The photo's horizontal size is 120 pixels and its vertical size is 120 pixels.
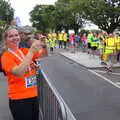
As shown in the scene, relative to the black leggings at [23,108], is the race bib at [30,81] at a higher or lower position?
higher

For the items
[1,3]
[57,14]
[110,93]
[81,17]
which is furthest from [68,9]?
[110,93]

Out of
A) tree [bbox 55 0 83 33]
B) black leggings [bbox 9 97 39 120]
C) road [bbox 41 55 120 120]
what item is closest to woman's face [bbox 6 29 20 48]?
black leggings [bbox 9 97 39 120]

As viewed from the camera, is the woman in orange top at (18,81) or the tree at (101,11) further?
the tree at (101,11)

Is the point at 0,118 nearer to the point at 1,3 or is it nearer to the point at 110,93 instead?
the point at 110,93

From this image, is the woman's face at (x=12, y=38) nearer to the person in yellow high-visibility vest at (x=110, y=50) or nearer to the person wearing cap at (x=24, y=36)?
the person wearing cap at (x=24, y=36)

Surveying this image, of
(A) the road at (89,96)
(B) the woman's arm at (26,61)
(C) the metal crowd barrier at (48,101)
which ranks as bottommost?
(A) the road at (89,96)

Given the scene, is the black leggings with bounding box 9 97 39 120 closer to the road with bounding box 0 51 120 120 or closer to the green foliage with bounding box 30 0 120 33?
the road with bounding box 0 51 120 120

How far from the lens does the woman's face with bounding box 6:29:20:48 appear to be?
4.65 meters

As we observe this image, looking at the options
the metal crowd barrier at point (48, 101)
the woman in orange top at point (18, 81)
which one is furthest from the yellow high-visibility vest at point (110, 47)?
the woman in orange top at point (18, 81)

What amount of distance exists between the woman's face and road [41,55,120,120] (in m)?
4.72

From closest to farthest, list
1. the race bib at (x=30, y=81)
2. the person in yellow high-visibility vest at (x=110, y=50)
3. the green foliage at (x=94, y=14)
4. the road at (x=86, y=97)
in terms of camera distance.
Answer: the race bib at (x=30, y=81)
the road at (x=86, y=97)
the person in yellow high-visibility vest at (x=110, y=50)
the green foliage at (x=94, y=14)

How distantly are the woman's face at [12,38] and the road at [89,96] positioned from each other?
15.5ft

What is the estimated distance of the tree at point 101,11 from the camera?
64.1 metres

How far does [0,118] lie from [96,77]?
31.3ft
